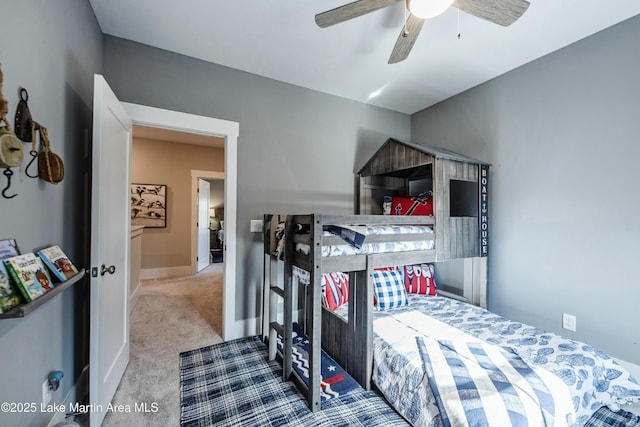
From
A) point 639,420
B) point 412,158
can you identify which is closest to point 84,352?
point 412,158

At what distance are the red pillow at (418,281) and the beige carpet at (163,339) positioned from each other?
2031mm

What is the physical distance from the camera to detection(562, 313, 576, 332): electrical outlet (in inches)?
82.1

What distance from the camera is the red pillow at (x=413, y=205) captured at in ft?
8.75

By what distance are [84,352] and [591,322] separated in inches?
145

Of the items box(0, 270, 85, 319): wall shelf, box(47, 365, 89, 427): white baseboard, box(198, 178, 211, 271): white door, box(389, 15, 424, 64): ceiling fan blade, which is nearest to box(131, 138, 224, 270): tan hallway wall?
box(198, 178, 211, 271): white door

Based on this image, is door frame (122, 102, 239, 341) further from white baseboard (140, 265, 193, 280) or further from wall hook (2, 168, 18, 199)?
white baseboard (140, 265, 193, 280)

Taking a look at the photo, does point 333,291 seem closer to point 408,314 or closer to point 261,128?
point 408,314

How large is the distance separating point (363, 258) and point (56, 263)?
5.38 feet

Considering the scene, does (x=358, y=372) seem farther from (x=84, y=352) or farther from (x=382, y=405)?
(x=84, y=352)

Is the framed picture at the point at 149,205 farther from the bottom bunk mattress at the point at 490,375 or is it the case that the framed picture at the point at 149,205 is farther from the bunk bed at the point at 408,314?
the bottom bunk mattress at the point at 490,375

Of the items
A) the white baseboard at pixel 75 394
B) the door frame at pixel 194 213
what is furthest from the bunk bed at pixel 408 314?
the door frame at pixel 194 213

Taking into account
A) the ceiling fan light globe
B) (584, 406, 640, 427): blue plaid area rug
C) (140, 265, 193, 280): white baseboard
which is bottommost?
(584, 406, 640, 427): blue plaid area rug

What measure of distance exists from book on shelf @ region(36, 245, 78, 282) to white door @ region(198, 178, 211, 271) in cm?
429

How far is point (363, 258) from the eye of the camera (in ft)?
5.94
